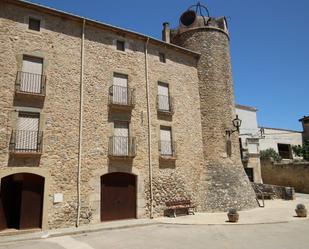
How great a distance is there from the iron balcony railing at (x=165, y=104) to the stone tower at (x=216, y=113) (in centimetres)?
256

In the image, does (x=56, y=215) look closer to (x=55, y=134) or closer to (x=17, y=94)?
(x=55, y=134)

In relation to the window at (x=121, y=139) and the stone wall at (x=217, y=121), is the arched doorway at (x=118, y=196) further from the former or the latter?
the stone wall at (x=217, y=121)

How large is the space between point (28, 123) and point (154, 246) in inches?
273

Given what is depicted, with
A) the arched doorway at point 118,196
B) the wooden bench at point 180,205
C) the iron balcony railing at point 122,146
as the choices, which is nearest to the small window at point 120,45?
the iron balcony railing at point 122,146

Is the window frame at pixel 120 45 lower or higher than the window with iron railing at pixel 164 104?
higher

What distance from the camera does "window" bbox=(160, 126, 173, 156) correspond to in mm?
14266

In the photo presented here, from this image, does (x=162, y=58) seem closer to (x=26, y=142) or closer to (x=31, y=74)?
(x=31, y=74)

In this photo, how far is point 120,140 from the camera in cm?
1297

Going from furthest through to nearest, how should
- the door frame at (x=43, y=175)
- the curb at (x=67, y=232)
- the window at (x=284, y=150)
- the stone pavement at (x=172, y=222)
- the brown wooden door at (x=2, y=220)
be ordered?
the window at (x=284, y=150) < the door frame at (x=43, y=175) < the brown wooden door at (x=2, y=220) < the stone pavement at (x=172, y=222) < the curb at (x=67, y=232)

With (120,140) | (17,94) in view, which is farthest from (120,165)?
(17,94)

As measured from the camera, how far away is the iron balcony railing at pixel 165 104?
14.7m

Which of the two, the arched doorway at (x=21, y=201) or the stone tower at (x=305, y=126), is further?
the stone tower at (x=305, y=126)

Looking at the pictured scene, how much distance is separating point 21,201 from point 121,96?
6260 millimetres

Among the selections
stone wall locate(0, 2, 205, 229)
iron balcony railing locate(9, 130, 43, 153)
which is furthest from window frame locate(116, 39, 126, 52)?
iron balcony railing locate(9, 130, 43, 153)
